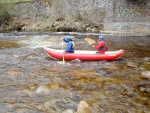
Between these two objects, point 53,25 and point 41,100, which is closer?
point 41,100

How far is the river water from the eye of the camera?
21.1 feet

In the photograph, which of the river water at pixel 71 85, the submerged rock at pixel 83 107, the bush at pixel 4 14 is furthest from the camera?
the bush at pixel 4 14

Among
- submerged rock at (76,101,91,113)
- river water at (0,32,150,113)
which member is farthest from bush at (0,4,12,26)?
submerged rock at (76,101,91,113)

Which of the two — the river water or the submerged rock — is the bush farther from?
the submerged rock

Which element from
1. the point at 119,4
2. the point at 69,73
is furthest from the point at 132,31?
the point at 69,73

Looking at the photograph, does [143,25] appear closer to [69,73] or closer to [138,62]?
[138,62]

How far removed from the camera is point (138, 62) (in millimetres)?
10758

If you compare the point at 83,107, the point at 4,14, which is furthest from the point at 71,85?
the point at 4,14

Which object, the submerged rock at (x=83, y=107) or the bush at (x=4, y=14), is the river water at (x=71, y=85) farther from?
the bush at (x=4, y=14)

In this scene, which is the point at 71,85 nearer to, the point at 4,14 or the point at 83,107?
the point at 83,107

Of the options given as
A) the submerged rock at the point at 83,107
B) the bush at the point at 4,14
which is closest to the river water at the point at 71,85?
the submerged rock at the point at 83,107

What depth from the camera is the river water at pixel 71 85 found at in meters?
6.43

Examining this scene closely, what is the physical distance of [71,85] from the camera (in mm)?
7852

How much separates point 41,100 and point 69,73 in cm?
258
